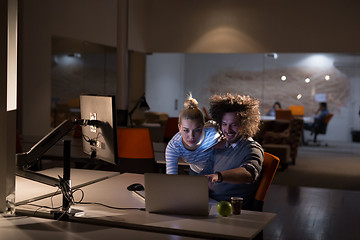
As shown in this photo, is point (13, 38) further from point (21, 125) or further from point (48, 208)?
point (21, 125)

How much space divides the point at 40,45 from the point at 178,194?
23.3 ft

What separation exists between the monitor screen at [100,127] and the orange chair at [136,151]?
6.04 feet

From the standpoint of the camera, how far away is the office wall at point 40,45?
8.86 metres

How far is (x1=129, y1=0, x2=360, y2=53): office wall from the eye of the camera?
35.8ft

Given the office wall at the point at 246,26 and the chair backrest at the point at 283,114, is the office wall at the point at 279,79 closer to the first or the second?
the chair backrest at the point at 283,114

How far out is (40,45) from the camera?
360 inches

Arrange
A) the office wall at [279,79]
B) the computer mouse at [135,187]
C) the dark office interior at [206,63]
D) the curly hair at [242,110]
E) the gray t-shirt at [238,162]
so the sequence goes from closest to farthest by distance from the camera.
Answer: the gray t-shirt at [238,162] < the curly hair at [242,110] < the computer mouse at [135,187] < the dark office interior at [206,63] < the office wall at [279,79]

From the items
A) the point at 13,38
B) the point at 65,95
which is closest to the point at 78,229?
the point at 13,38

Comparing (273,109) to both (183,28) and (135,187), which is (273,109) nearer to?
(183,28)

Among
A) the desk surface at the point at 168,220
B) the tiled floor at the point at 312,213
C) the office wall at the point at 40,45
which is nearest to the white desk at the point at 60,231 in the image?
the desk surface at the point at 168,220

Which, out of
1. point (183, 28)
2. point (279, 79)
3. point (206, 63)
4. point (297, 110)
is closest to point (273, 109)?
point (297, 110)

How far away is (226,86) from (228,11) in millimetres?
1779

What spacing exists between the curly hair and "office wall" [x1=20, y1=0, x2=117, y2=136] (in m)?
6.23

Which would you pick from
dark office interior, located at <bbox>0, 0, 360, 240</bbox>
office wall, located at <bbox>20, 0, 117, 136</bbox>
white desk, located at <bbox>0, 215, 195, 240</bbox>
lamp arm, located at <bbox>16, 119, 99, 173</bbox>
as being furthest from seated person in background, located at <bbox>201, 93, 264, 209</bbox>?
office wall, located at <bbox>20, 0, 117, 136</bbox>
